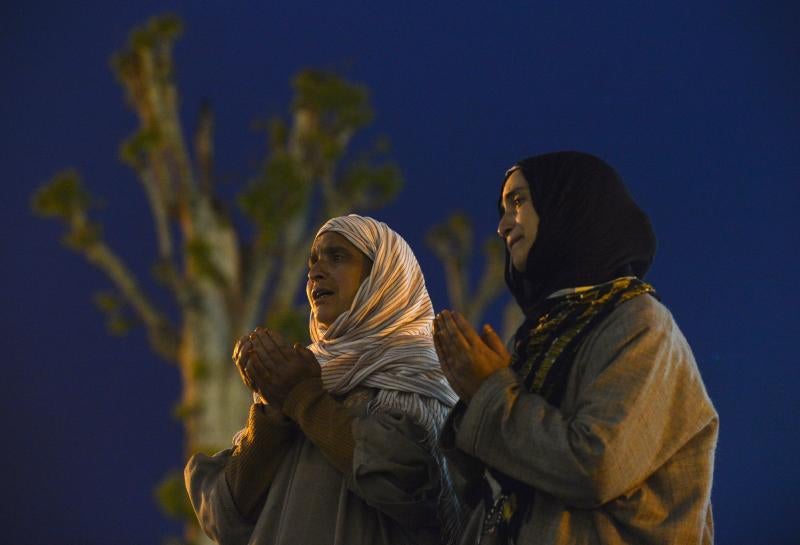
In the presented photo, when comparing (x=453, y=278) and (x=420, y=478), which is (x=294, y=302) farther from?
(x=420, y=478)

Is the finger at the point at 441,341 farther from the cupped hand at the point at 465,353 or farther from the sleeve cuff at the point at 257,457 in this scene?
the sleeve cuff at the point at 257,457

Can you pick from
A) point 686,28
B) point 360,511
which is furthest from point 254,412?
point 686,28

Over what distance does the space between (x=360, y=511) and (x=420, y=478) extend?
180mm

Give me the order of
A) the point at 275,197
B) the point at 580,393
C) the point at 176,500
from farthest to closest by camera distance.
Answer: the point at 275,197
the point at 176,500
the point at 580,393

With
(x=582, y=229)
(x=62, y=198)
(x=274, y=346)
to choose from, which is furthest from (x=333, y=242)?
(x=62, y=198)

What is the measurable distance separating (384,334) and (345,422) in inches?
12.2

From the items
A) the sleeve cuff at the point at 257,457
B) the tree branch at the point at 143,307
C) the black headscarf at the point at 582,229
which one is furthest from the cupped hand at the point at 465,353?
the tree branch at the point at 143,307

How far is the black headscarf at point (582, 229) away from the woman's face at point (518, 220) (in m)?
0.02

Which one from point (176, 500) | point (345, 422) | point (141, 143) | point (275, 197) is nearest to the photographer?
point (345, 422)

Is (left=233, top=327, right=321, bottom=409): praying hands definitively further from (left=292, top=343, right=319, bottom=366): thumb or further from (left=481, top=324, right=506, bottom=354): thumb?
(left=481, top=324, right=506, bottom=354): thumb

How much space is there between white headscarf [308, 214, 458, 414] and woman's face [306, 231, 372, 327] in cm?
2

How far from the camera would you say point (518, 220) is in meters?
2.57

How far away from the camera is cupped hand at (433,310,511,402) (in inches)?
93.5

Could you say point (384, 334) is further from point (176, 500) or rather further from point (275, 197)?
point (275, 197)
